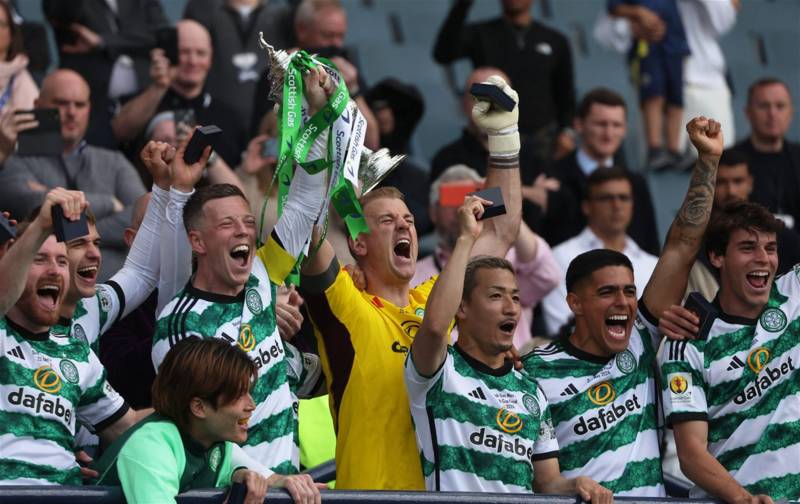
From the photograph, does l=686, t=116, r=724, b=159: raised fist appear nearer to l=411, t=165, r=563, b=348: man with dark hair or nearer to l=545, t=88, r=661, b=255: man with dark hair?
l=411, t=165, r=563, b=348: man with dark hair

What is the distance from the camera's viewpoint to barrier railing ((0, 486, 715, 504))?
16.0ft

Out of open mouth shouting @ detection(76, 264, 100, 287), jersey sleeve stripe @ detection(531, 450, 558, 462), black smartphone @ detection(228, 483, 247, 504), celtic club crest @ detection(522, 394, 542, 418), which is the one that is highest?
open mouth shouting @ detection(76, 264, 100, 287)

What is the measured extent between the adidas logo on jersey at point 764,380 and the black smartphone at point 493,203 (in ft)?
3.52

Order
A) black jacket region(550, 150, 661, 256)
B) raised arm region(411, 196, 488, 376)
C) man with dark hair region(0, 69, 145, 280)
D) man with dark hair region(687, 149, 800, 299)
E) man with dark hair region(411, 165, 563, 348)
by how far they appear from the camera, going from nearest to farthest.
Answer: raised arm region(411, 196, 488, 376), man with dark hair region(0, 69, 145, 280), man with dark hair region(411, 165, 563, 348), man with dark hair region(687, 149, 800, 299), black jacket region(550, 150, 661, 256)

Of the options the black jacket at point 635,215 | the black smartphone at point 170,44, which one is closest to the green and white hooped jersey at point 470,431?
the black jacket at point 635,215

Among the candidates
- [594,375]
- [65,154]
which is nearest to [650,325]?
[594,375]

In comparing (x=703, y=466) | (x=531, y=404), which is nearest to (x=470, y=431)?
(x=531, y=404)

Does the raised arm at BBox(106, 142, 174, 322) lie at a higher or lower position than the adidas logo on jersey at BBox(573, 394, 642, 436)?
higher

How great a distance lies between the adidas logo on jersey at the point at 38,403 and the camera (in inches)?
206

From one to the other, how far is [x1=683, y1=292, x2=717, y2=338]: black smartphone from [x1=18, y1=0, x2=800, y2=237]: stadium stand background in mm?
5048

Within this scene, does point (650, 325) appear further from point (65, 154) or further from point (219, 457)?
point (65, 154)

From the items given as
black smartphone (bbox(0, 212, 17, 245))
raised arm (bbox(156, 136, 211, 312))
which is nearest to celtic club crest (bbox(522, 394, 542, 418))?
raised arm (bbox(156, 136, 211, 312))

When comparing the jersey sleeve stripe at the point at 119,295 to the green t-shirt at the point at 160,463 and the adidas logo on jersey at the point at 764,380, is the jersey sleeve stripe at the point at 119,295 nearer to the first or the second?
the green t-shirt at the point at 160,463

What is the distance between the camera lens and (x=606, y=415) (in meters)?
5.76
